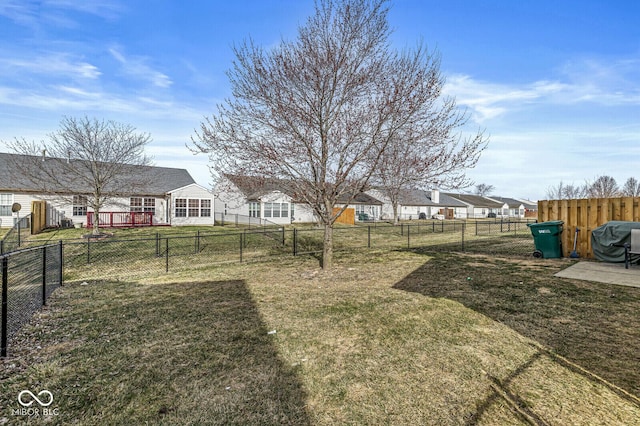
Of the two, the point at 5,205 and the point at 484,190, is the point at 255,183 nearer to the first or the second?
the point at 5,205

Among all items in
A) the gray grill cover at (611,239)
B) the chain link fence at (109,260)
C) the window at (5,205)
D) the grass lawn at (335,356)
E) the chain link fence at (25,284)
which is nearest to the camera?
the grass lawn at (335,356)

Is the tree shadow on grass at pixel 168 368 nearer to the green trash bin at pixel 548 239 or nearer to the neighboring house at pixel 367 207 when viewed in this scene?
the green trash bin at pixel 548 239

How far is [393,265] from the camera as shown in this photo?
9.95 metres

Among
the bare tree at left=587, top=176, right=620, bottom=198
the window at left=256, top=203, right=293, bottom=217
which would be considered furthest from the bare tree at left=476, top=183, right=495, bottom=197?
the window at left=256, top=203, right=293, bottom=217

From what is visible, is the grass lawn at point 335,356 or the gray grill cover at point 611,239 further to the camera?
the gray grill cover at point 611,239

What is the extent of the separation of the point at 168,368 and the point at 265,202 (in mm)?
11830

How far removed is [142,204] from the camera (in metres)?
25.6

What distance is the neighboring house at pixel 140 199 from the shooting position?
2138 cm

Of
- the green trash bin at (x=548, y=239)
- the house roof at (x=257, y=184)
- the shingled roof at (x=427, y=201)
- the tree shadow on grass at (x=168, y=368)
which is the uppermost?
the shingled roof at (x=427, y=201)

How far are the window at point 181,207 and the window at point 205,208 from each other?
1.36m

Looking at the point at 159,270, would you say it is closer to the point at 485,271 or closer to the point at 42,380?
the point at 42,380

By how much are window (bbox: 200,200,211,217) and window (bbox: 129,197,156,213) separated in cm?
381

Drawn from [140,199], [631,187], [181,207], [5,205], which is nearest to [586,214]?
[181,207]

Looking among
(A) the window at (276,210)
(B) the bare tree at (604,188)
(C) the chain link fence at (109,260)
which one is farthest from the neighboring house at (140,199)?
(B) the bare tree at (604,188)
